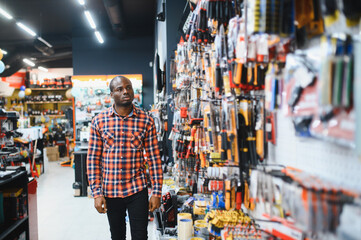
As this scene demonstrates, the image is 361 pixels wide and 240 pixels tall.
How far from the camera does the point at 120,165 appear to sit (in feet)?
7.02

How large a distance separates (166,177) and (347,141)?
11.9 ft

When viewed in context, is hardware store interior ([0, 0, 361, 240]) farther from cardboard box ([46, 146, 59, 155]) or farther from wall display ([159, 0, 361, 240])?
cardboard box ([46, 146, 59, 155])

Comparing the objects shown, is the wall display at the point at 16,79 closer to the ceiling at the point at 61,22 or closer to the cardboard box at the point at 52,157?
the ceiling at the point at 61,22

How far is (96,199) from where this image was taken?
2104 mm

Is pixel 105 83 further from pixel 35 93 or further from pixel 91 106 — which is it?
pixel 35 93

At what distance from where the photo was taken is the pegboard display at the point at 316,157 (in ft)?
3.09

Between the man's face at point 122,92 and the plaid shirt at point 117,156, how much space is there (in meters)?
0.10

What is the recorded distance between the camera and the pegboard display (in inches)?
37.0

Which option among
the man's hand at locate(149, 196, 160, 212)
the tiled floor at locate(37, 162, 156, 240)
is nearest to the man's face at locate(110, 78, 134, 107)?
the man's hand at locate(149, 196, 160, 212)

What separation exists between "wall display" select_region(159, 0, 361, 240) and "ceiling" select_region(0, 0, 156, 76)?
5865mm

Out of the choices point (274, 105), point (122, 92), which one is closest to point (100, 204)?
point (122, 92)

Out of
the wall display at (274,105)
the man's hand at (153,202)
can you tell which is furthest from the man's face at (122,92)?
the man's hand at (153,202)

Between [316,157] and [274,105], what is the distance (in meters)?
0.28

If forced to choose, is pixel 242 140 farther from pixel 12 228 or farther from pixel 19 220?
pixel 19 220
